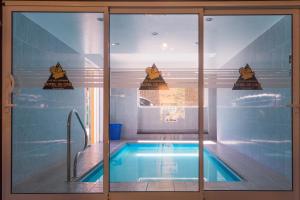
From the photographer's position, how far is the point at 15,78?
313cm

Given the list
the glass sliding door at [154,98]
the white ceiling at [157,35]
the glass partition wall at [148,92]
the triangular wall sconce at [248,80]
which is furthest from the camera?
the white ceiling at [157,35]

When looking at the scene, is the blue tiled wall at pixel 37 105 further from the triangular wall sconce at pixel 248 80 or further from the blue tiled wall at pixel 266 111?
the blue tiled wall at pixel 266 111

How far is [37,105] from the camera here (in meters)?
4.28

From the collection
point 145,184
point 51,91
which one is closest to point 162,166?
point 145,184

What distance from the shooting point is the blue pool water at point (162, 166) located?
4.28 m

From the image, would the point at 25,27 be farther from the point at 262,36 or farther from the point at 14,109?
the point at 262,36

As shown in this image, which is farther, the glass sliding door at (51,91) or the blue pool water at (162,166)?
the blue pool water at (162,166)

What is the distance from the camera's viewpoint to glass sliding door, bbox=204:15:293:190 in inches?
133

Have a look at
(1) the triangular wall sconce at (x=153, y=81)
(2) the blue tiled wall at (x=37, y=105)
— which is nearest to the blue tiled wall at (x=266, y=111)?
(1) the triangular wall sconce at (x=153, y=81)

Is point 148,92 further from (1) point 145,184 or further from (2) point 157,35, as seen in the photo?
(2) point 157,35

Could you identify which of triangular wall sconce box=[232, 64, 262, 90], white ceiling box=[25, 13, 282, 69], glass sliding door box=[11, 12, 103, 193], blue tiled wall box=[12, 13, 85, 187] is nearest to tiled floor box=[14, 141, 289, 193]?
glass sliding door box=[11, 12, 103, 193]

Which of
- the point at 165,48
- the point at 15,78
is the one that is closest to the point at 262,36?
the point at 165,48

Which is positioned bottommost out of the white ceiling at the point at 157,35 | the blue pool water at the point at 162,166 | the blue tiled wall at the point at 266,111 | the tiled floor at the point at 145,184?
the blue pool water at the point at 162,166

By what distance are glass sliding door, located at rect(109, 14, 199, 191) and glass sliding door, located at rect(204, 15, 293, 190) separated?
317 millimetres
